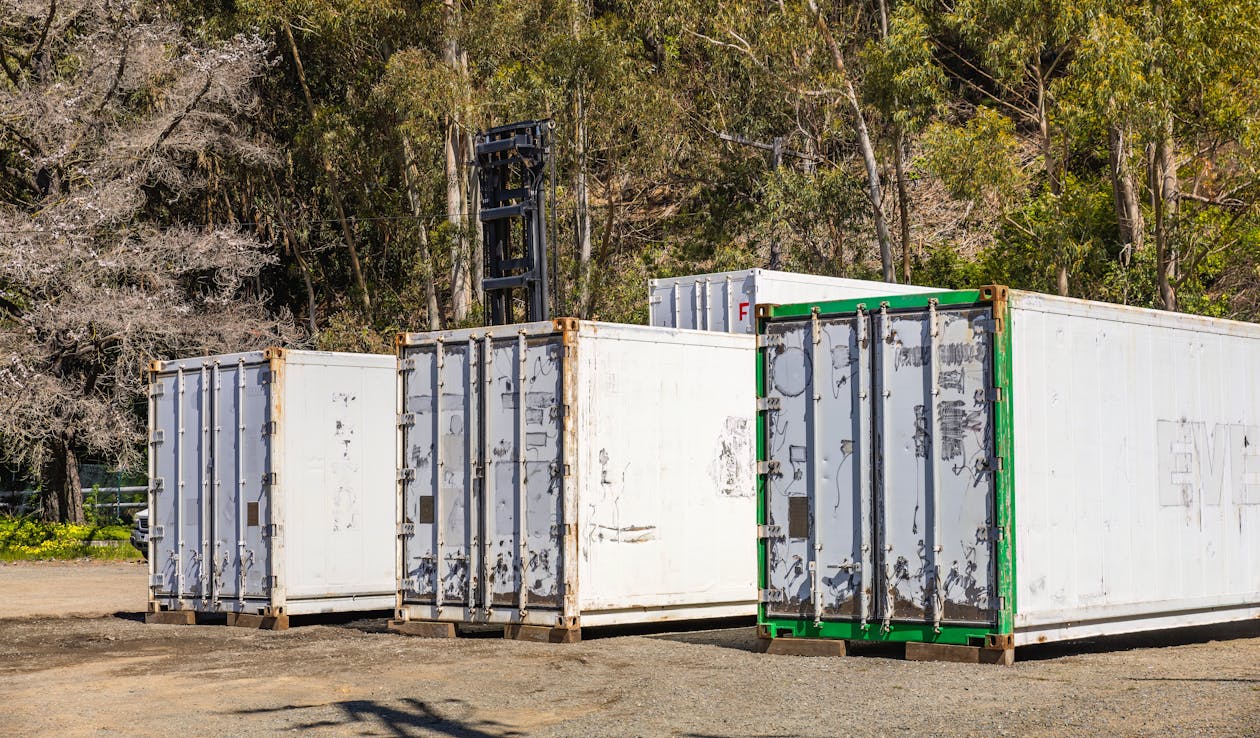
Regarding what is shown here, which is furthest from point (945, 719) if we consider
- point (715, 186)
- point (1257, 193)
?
point (715, 186)

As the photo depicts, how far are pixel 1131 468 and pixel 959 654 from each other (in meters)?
2.32

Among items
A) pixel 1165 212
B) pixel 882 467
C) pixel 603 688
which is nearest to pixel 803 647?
pixel 882 467

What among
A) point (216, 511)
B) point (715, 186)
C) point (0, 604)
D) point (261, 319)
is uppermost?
point (715, 186)

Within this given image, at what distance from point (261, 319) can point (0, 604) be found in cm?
1552

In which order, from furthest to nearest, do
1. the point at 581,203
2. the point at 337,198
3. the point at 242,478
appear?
1. the point at 337,198
2. the point at 581,203
3. the point at 242,478

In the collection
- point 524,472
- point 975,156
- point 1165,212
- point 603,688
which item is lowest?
point 603,688

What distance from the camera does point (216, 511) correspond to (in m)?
15.9

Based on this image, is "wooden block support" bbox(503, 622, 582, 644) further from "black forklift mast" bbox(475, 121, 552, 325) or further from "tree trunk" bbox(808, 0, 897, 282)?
"tree trunk" bbox(808, 0, 897, 282)

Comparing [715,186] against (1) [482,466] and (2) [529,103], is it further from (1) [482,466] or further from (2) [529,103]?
(1) [482,466]

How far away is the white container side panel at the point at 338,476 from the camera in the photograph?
15391 mm

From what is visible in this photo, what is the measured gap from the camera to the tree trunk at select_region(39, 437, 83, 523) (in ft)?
105

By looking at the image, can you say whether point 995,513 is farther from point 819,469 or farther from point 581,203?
point 581,203

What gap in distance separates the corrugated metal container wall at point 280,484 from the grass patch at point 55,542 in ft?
47.8

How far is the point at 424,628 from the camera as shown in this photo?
14.0 m
